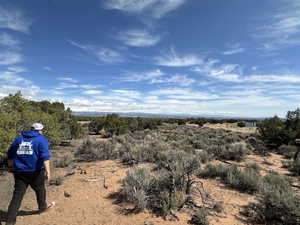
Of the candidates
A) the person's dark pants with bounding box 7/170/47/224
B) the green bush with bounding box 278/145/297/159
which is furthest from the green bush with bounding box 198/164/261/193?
the green bush with bounding box 278/145/297/159

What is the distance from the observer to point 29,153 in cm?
321

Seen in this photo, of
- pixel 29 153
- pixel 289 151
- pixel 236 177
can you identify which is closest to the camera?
pixel 29 153

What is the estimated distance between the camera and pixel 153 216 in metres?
3.87

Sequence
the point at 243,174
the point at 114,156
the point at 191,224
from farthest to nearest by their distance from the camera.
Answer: the point at 114,156 → the point at 243,174 → the point at 191,224

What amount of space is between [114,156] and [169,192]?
515 cm

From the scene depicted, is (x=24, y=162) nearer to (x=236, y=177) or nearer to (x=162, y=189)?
(x=162, y=189)

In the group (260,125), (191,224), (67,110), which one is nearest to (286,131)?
(260,125)

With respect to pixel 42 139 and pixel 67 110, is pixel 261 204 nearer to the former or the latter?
pixel 42 139

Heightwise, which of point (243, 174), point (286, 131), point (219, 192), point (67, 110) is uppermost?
point (67, 110)

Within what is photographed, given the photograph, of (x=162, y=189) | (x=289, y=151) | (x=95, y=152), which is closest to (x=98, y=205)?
(x=162, y=189)

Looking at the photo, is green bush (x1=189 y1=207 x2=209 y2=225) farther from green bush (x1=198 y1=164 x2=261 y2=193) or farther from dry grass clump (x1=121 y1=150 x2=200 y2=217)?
green bush (x1=198 y1=164 x2=261 y2=193)

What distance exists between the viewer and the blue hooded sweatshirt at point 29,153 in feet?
10.5

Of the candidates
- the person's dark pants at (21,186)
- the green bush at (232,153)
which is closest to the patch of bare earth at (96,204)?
the person's dark pants at (21,186)

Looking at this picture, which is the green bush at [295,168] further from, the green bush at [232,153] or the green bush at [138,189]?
the green bush at [138,189]
